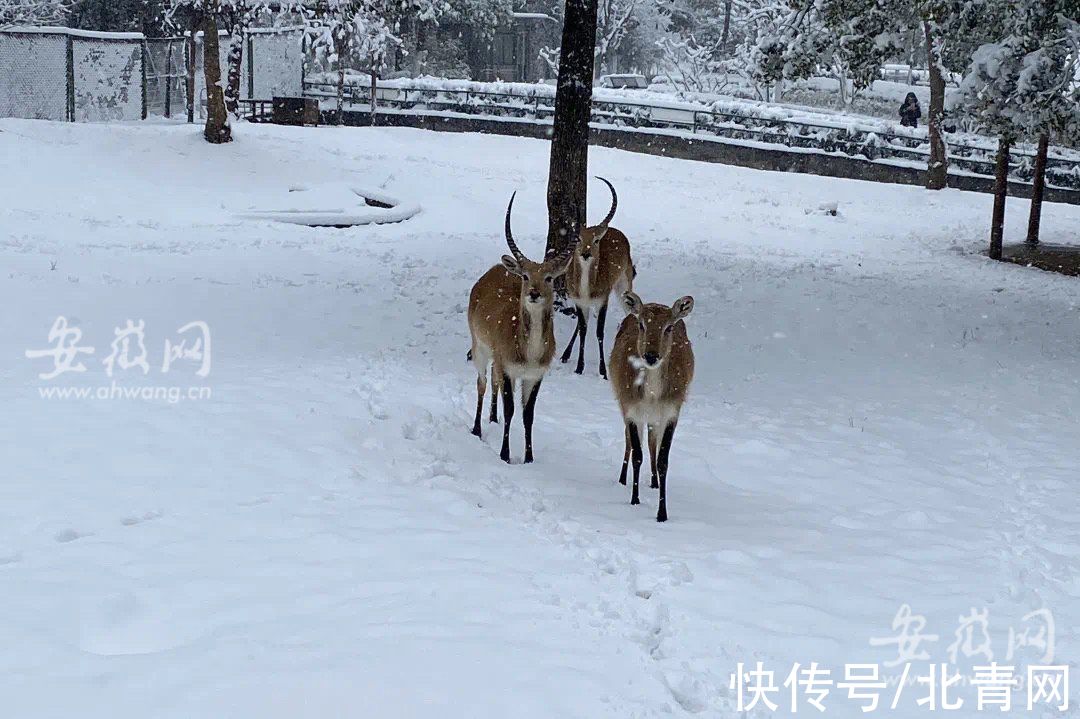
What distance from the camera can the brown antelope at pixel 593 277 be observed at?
37.7 feet

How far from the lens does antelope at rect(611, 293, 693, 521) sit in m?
7.23

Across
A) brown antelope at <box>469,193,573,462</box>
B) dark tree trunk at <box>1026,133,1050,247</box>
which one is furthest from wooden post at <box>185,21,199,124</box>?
brown antelope at <box>469,193,573,462</box>

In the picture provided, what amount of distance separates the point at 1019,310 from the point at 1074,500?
8.25m

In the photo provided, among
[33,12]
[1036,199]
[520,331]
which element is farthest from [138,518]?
[33,12]

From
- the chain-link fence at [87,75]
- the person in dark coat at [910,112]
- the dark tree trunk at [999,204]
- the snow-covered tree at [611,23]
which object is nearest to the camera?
the dark tree trunk at [999,204]

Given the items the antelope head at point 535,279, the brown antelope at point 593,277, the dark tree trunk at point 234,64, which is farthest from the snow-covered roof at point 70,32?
the antelope head at point 535,279

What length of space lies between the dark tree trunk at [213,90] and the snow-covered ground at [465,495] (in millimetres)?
7072

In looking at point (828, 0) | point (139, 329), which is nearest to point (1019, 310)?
point (828, 0)

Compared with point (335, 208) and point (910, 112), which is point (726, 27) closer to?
point (910, 112)

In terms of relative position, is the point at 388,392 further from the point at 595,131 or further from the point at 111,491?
the point at 595,131

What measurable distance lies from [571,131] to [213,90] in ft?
43.8

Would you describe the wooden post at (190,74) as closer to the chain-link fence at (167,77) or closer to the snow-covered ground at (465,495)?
the chain-link fence at (167,77)

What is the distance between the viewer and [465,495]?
24.4 ft

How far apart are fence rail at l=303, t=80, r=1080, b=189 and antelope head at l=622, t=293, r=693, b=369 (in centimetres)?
2363
